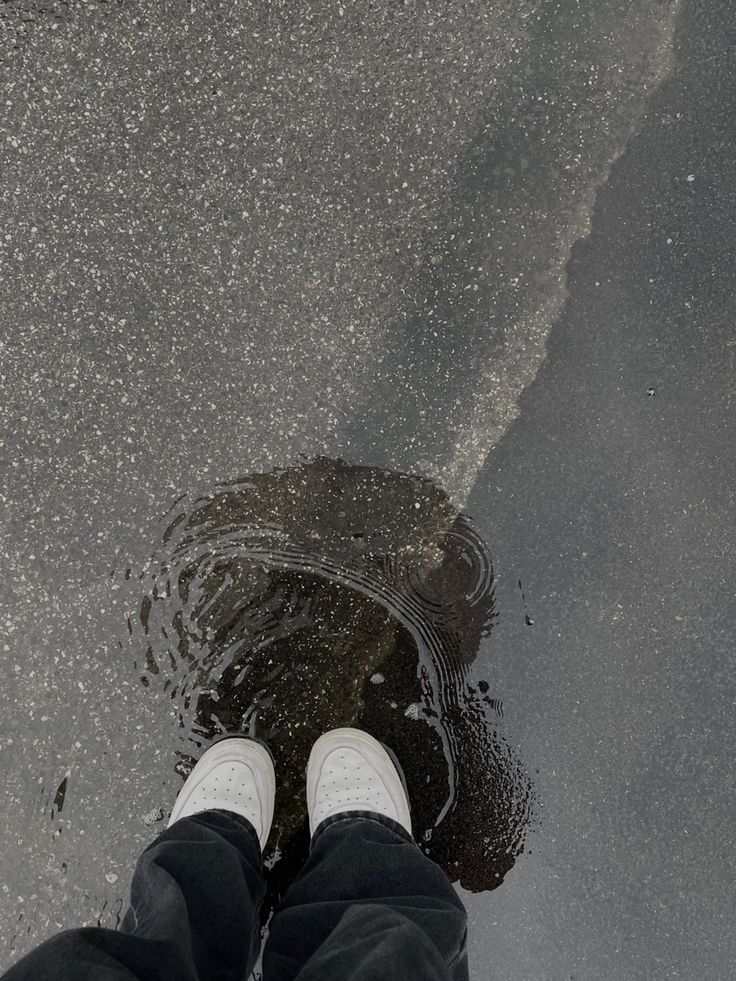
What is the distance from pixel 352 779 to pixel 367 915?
44 cm

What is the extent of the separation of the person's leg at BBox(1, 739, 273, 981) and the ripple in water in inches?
4.5

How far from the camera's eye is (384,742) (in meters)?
2.01

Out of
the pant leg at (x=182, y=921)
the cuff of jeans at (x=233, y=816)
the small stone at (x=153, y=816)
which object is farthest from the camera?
the small stone at (x=153, y=816)

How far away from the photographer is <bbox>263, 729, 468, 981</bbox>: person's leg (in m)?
1.31

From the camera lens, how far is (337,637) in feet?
6.46

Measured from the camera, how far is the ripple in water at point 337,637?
194 centimetres

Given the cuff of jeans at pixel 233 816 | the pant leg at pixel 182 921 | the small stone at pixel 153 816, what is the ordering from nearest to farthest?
1. the pant leg at pixel 182 921
2. the cuff of jeans at pixel 233 816
3. the small stone at pixel 153 816

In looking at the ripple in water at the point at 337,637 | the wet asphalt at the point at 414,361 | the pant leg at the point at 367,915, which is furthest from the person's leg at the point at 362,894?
the wet asphalt at the point at 414,361

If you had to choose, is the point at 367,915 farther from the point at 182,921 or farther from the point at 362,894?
the point at 182,921

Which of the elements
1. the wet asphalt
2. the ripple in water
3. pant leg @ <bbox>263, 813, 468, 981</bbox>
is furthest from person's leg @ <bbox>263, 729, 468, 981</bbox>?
the wet asphalt

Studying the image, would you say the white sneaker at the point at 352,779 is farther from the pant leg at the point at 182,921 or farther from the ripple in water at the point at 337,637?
the pant leg at the point at 182,921

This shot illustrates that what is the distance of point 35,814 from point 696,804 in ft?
6.49

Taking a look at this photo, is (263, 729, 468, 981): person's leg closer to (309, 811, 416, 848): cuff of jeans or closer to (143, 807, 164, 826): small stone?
(309, 811, 416, 848): cuff of jeans

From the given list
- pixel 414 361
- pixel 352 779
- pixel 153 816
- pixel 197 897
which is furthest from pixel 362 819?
pixel 414 361
